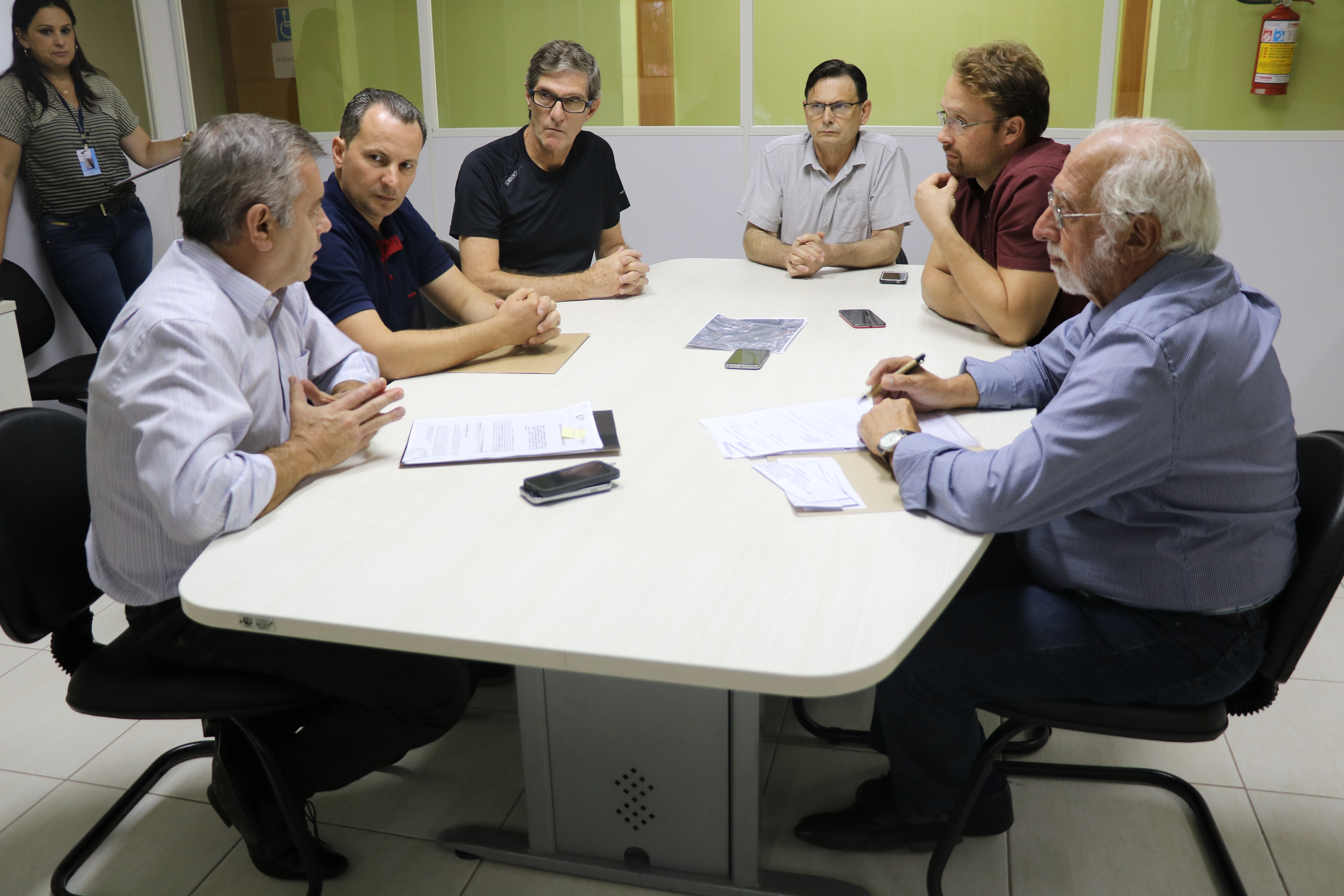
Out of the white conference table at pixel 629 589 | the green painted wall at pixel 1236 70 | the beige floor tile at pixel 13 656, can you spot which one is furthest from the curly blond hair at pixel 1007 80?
the beige floor tile at pixel 13 656

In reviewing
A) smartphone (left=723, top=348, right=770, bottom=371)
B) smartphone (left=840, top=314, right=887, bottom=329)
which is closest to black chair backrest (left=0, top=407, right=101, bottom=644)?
smartphone (left=723, top=348, right=770, bottom=371)

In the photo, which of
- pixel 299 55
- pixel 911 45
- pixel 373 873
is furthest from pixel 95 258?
pixel 911 45

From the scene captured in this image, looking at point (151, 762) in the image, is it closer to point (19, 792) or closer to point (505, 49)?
point (19, 792)

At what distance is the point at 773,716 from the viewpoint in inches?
83.0

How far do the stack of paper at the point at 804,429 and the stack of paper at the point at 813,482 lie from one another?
50mm

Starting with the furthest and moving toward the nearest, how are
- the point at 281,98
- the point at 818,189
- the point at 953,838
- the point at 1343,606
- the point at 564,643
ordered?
the point at 281,98
the point at 818,189
the point at 1343,606
the point at 953,838
the point at 564,643

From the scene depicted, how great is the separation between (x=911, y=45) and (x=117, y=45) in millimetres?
3631

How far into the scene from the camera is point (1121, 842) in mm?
1790

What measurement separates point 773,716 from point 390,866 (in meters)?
0.84

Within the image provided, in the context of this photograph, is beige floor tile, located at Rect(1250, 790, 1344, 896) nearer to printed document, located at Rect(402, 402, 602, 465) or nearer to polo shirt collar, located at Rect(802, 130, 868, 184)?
printed document, located at Rect(402, 402, 602, 465)

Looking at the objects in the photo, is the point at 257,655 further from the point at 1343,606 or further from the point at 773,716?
the point at 1343,606

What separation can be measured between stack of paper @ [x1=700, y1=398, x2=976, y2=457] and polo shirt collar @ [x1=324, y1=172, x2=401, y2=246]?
1036 mm

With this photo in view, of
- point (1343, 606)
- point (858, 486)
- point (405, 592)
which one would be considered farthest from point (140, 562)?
point (1343, 606)

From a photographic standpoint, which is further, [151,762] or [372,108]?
[372,108]
